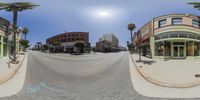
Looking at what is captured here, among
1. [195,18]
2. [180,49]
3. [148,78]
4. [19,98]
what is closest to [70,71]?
[19,98]

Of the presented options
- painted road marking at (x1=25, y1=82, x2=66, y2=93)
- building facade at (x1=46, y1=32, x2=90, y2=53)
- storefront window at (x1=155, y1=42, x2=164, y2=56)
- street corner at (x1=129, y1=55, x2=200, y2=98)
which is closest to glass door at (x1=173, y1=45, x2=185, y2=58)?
storefront window at (x1=155, y1=42, x2=164, y2=56)

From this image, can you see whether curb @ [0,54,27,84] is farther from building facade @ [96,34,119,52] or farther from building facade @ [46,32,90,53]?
building facade @ [96,34,119,52]

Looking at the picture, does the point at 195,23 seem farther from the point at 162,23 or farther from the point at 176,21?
the point at 162,23

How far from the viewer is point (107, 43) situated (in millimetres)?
4055

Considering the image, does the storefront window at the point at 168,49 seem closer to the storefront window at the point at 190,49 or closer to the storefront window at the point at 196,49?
the storefront window at the point at 190,49

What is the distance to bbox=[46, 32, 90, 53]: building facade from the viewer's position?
3736 millimetres

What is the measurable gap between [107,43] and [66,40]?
→ 32.8 inches

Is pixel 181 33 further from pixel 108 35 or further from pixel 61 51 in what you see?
pixel 61 51

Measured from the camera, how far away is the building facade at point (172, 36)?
325 centimetres

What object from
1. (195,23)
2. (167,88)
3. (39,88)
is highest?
(195,23)

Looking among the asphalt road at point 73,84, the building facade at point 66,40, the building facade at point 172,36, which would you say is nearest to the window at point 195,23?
the building facade at point 172,36

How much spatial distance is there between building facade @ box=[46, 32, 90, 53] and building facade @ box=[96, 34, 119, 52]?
265 millimetres

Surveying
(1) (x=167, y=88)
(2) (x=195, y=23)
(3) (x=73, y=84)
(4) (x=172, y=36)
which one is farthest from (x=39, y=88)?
(2) (x=195, y=23)

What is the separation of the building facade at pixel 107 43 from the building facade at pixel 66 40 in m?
0.27
